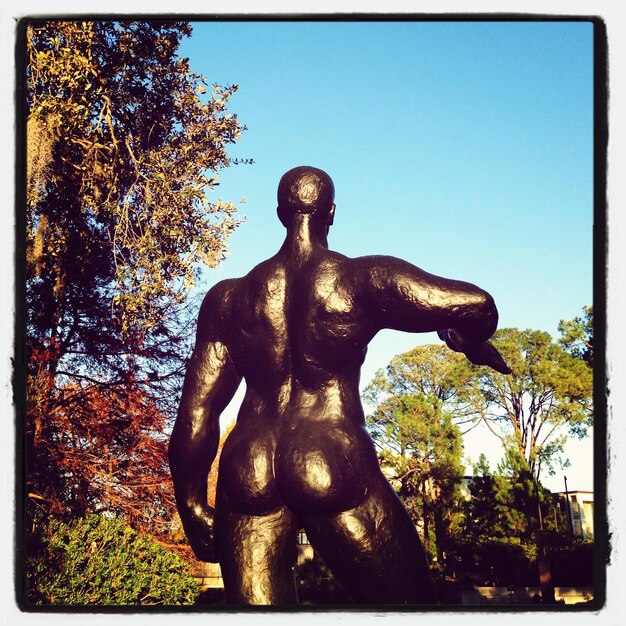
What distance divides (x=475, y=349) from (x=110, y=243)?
7.11 m

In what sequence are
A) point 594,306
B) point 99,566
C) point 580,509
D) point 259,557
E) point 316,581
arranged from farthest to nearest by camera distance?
1. point 580,509
2. point 316,581
3. point 99,566
4. point 259,557
5. point 594,306

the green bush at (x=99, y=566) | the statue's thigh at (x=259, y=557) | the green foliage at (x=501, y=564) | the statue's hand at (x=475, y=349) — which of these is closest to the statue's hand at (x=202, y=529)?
the statue's thigh at (x=259, y=557)

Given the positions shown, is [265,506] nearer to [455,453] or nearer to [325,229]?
[325,229]

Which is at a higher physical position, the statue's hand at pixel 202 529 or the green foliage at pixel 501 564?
the statue's hand at pixel 202 529

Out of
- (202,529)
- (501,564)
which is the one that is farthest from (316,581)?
(202,529)

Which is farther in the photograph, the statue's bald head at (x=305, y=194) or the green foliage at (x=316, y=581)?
the green foliage at (x=316, y=581)

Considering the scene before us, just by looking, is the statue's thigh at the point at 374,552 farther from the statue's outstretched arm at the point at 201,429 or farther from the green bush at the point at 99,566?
the green bush at the point at 99,566

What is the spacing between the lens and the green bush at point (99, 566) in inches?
320

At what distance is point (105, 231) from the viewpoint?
33.7ft

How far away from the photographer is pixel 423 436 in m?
18.2

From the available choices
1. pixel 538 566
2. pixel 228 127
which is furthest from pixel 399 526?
pixel 538 566

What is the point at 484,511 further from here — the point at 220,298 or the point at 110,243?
the point at 220,298

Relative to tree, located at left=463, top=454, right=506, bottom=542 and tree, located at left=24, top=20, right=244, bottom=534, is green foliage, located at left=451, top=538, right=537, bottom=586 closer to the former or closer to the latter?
tree, located at left=463, top=454, right=506, bottom=542

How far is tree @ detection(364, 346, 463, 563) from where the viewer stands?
55.8 ft
